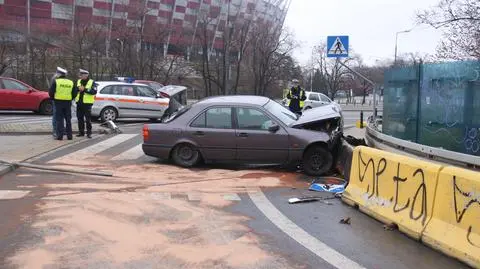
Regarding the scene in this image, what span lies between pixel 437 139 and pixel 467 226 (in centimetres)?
424

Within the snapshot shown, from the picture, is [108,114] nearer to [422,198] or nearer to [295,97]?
[295,97]

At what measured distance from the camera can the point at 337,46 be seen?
14273 millimetres

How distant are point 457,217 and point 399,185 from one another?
1.04 m

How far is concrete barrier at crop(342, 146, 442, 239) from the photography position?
215 inches

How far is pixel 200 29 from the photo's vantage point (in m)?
48.4

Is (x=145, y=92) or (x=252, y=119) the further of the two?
(x=145, y=92)

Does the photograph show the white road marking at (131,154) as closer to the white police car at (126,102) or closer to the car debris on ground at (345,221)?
the car debris on ground at (345,221)

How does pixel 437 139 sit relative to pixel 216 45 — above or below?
below

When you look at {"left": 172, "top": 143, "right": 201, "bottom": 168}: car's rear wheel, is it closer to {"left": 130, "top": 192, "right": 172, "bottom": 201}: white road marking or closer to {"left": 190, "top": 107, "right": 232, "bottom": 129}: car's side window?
{"left": 190, "top": 107, "right": 232, "bottom": 129}: car's side window

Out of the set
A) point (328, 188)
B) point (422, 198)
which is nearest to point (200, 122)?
point (328, 188)

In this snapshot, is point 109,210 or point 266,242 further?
point 109,210

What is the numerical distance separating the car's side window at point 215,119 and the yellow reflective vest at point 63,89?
4.51 meters

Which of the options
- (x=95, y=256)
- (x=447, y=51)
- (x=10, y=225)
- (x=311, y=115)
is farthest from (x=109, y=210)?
(x=447, y=51)

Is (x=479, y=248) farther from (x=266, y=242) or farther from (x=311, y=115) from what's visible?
(x=311, y=115)
